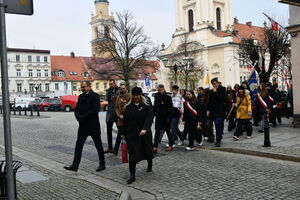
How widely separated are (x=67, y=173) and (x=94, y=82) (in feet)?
270

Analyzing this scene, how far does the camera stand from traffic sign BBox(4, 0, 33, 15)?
3781 millimetres

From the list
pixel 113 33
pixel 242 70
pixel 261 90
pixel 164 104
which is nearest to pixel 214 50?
pixel 242 70

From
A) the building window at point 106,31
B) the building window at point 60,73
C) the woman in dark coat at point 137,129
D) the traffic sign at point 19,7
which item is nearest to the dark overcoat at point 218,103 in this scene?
the woman in dark coat at point 137,129

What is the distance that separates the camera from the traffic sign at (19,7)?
3.78 m

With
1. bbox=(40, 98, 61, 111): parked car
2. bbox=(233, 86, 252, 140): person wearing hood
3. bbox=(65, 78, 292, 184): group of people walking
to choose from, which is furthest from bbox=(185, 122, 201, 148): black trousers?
bbox=(40, 98, 61, 111): parked car

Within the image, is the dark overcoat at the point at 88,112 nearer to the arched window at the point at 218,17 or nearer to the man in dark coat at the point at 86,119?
the man in dark coat at the point at 86,119

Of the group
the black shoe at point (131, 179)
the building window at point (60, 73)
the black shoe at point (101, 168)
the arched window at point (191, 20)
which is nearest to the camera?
the black shoe at point (131, 179)

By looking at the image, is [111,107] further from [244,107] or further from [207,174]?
[244,107]

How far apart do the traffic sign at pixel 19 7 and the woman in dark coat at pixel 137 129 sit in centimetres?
315

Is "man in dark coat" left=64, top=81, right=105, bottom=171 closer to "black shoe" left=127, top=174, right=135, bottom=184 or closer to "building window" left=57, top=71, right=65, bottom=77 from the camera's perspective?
"black shoe" left=127, top=174, right=135, bottom=184

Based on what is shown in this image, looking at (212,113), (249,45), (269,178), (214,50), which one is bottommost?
(269,178)

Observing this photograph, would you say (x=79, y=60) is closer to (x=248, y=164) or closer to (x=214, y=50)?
(x=214, y=50)

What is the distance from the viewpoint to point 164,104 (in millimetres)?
9789

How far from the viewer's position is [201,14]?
224ft
